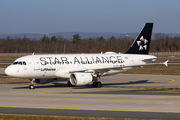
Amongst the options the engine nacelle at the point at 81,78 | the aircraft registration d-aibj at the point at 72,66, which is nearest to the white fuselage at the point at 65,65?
the aircraft registration d-aibj at the point at 72,66

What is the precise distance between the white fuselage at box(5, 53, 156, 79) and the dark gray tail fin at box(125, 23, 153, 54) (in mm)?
1526

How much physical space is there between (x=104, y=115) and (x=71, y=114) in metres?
2.20

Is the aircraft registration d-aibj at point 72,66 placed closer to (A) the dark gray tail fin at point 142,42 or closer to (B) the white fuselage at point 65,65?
(B) the white fuselage at point 65,65

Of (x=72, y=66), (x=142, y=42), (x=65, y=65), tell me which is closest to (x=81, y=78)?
(x=72, y=66)

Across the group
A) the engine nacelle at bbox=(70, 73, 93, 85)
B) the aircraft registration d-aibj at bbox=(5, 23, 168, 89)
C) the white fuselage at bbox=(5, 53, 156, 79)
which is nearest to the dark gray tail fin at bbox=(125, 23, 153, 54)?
the aircraft registration d-aibj at bbox=(5, 23, 168, 89)

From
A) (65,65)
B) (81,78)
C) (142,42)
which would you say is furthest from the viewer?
(142,42)

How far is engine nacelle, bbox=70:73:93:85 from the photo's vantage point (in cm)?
3419

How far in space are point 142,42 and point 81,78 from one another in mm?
13677

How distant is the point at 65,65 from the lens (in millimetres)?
36688

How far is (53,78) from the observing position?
3794 centimetres

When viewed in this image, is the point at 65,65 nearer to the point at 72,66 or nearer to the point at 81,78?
the point at 72,66

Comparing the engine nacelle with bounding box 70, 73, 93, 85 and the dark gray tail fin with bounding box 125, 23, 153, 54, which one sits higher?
the dark gray tail fin with bounding box 125, 23, 153, 54

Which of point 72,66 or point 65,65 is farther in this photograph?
point 72,66

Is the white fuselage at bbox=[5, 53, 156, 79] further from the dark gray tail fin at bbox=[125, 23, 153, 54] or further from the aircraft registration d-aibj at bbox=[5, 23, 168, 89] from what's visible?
the dark gray tail fin at bbox=[125, 23, 153, 54]
